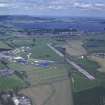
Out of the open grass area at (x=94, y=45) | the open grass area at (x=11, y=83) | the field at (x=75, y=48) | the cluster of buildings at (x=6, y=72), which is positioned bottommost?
the open grass area at (x=94, y=45)

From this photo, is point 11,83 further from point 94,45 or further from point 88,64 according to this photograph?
point 94,45

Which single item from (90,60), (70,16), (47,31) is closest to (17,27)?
(47,31)

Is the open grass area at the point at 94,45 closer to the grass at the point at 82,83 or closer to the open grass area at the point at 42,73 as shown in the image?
the open grass area at the point at 42,73

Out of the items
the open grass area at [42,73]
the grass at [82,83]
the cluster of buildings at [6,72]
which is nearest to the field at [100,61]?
the grass at [82,83]

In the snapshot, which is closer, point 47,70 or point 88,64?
point 47,70

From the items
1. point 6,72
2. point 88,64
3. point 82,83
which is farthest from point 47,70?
point 82,83

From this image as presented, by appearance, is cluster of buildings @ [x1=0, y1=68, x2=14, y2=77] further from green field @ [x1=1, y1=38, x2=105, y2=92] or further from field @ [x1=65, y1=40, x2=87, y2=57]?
field @ [x1=65, y1=40, x2=87, y2=57]

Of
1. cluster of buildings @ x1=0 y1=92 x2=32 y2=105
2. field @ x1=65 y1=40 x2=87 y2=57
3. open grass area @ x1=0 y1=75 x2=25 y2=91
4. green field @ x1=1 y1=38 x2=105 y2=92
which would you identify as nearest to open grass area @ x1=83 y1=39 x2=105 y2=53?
field @ x1=65 y1=40 x2=87 y2=57

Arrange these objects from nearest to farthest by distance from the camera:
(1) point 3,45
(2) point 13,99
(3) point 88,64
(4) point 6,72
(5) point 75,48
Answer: (2) point 13,99
(4) point 6,72
(3) point 88,64
(5) point 75,48
(1) point 3,45

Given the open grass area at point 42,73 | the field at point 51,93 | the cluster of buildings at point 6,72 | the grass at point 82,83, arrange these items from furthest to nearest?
the cluster of buildings at point 6,72 → the open grass area at point 42,73 → the grass at point 82,83 → the field at point 51,93

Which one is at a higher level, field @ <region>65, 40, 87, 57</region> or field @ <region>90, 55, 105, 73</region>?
field @ <region>65, 40, 87, 57</region>

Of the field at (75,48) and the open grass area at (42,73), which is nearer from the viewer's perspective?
the open grass area at (42,73)

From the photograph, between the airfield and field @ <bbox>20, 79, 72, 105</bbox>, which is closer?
field @ <bbox>20, 79, 72, 105</bbox>

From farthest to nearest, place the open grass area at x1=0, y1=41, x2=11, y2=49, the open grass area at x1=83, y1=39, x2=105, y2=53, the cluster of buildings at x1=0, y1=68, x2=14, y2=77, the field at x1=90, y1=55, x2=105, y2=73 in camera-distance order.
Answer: the open grass area at x1=0, y1=41, x2=11, y2=49, the open grass area at x1=83, y1=39, x2=105, y2=53, the field at x1=90, y1=55, x2=105, y2=73, the cluster of buildings at x1=0, y1=68, x2=14, y2=77
